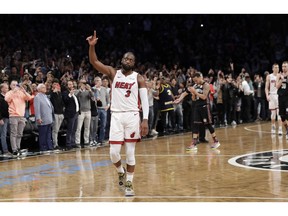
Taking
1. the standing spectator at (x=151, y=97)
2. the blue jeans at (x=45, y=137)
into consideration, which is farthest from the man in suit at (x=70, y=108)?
the standing spectator at (x=151, y=97)

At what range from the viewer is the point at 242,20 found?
28.7m

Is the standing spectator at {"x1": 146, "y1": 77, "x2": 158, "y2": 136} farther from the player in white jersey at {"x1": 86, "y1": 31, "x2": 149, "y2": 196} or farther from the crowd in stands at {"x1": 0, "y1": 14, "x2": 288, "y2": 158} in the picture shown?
the player in white jersey at {"x1": 86, "y1": 31, "x2": 149, "y2": 196}

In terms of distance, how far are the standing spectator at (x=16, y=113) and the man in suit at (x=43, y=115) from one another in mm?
350

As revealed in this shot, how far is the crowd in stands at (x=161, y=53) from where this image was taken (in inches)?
701

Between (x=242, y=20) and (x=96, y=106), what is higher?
(x=242, y=20)

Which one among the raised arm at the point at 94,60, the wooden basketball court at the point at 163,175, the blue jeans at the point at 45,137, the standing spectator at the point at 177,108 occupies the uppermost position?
the raised arm at the point at 94,60

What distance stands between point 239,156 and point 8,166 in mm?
4968

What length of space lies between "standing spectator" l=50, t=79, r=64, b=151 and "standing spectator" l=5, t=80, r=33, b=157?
94 cm

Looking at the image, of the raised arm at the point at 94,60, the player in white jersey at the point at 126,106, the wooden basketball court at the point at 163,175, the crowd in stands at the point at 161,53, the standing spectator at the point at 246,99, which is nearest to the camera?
the wooden basketball court at the point at 163,175

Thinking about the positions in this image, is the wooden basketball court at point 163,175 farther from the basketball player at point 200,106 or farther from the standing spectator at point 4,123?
the standing spectator at point 4,123
